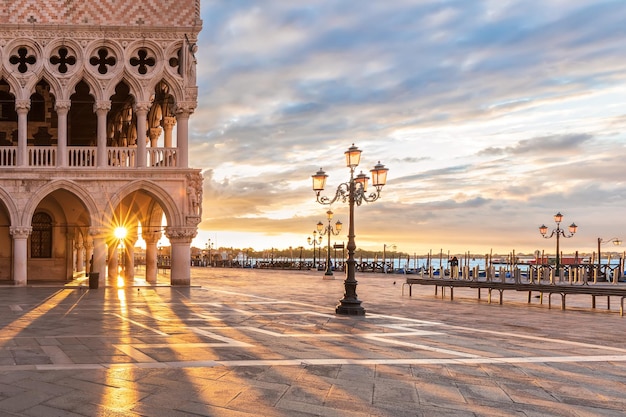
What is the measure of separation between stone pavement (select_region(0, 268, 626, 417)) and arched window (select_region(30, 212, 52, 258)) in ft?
51.2

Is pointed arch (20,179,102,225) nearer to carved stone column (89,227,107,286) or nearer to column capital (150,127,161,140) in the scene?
carved stone column (89,227,107,286)

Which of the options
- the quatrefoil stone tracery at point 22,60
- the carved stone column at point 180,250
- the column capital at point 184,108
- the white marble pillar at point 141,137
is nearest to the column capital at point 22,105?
the quatrefoil stone tracery at point 22,60

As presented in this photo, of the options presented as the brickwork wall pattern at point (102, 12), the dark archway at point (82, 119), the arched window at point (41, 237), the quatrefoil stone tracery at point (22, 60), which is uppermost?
the brickwork wall pattern at point (102, 12)

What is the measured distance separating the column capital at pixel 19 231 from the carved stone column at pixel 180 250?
20.7 ft

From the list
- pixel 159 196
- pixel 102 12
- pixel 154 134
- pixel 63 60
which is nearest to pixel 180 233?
pixel 159 196

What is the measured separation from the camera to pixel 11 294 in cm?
2036

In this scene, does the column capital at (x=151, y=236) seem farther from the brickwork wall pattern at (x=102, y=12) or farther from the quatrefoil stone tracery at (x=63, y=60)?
the brickwork wall pattern at (x=102, y=12)

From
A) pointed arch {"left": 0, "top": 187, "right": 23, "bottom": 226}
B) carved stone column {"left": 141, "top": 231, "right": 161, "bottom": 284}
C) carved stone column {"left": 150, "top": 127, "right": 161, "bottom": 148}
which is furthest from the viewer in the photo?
carved stone column {"left": 150, "top": 127, "right": 161, "bottom": 148}

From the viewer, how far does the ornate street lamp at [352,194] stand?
14.5 metres

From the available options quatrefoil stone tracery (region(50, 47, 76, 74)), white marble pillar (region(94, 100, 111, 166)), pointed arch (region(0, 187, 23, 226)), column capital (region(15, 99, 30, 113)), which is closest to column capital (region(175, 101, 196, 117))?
white marble pillar (region(94, 100, 111, 166))

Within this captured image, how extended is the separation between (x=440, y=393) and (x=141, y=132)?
73.7 feet

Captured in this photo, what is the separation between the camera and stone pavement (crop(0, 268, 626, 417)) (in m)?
5.86

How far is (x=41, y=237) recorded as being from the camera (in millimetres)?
29297

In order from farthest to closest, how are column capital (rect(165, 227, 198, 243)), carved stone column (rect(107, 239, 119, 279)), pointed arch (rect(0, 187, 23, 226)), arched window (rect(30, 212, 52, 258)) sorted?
carved stone column (rect(107, 239, 119, 279))
arched window (rect(30, 212, 52, 258))
column capital (rect(165, 227, 198, 243))
pointed arch (rect(0, 187, 23, 226))
